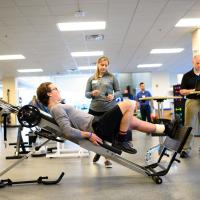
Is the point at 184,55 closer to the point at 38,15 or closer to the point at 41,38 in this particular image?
the point at 41,38

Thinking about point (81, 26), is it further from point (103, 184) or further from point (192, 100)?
point (103, 184)

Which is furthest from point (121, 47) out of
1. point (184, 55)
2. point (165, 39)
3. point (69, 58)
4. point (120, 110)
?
point (120, 110)

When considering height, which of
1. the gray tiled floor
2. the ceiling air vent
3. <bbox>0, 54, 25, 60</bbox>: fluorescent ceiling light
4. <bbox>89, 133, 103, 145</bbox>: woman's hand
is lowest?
the gray tiled floor

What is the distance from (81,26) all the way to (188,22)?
2425mm

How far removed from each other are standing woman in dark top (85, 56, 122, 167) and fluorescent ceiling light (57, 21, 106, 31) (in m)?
3.27

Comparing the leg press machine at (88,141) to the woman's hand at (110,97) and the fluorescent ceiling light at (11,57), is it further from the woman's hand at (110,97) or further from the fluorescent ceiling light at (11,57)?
the fluorescent ceiling light at (11,57)

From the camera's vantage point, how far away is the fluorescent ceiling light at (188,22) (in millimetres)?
6449

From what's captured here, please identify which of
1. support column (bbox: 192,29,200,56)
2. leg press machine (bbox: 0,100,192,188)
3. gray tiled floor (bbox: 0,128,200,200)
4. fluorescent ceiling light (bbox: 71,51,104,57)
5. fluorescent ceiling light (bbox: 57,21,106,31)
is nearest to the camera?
gray tiled floor (bbox: 0,128,200,200)

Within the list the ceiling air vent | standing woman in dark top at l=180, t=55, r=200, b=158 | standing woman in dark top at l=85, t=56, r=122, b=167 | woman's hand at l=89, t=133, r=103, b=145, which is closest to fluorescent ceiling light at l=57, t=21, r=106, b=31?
the ceiling air vent

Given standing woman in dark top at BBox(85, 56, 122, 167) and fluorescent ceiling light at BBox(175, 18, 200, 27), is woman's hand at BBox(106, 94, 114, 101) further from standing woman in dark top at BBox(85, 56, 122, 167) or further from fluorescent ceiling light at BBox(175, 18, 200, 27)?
fluorescent ceiling light at BBox(175, 18, 200, 27)

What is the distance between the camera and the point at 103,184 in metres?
2.47

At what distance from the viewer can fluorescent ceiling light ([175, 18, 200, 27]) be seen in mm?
6449

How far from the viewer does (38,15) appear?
5699 millimetres

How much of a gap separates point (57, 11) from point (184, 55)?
6.65 meters
